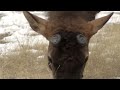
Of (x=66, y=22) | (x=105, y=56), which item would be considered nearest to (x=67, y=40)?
(x=66, y=22)

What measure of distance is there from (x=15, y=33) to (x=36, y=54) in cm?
282

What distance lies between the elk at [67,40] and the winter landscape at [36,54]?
1034 mm

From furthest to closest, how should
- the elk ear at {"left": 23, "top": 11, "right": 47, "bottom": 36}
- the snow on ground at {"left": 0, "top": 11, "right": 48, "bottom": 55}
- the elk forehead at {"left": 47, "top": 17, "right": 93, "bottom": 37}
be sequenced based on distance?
1. the snow on ground at {"left": 0, "top": 11, "right": 48, "bottom": 55}
2. the elk ear at {"left": 23, "top": 11, "right": 47, "bottom": 36}
3. the elk forehead at {"left": 47, "top": 17, "right": 93, "bottom": 37}

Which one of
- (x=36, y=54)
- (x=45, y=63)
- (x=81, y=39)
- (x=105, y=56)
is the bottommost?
(x=36, y=54)

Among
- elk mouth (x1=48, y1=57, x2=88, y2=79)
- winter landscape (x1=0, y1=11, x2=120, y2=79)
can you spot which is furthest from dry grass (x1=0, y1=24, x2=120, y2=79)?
elk mouth (x1=48, y1=57, x2=88, y2=79)

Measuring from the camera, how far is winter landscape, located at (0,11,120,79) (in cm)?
891

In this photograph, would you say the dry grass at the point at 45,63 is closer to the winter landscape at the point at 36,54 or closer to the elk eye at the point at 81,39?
the winter landscape at the point at 36,54

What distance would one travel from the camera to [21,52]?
10594 millimetres

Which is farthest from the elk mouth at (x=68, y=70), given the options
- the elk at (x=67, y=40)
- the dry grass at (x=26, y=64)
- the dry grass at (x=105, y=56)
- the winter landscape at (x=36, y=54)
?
the dry grass at (x=105, y=56)

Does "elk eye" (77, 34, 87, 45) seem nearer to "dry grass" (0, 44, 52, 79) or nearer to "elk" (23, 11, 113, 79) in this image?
"elk" (23, 11, 113, 79)

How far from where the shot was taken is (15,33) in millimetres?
13148

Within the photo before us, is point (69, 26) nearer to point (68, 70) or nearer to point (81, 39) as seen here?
point (81, 39)
